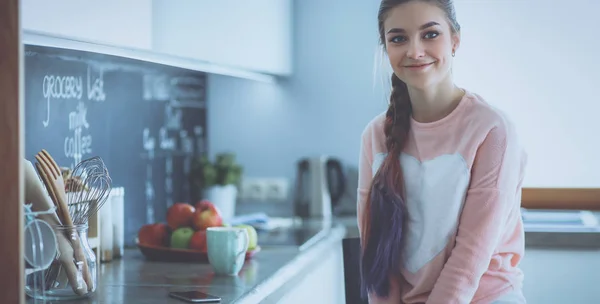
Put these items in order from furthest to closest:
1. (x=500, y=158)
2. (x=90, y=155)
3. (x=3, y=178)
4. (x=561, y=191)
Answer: (x=561, y=191) < (x=90, y=155) < (x=500, y=158) < (x=3, y=178)

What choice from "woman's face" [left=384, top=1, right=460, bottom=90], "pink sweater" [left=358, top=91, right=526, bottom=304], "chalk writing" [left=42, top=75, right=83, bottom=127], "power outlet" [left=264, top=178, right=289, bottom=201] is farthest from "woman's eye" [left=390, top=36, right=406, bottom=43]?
"power outlet" [left=264, top=178, right=289, bottom=201]

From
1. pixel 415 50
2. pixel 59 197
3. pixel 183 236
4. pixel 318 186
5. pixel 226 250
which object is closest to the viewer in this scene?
pixel 59 197

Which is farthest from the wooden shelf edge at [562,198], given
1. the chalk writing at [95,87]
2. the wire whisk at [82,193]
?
the wire whisk at [82,193]

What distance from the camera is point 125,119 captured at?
2291mm

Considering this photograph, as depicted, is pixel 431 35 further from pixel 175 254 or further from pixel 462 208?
pixel 175 254

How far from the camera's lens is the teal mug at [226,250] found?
1821mm

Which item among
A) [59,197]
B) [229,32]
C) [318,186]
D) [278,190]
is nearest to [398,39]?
[59,197]

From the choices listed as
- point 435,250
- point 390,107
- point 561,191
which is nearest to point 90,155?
point 390,107

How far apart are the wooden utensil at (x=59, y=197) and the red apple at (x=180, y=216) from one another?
0.64 meters

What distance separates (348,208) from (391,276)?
4.58 feet

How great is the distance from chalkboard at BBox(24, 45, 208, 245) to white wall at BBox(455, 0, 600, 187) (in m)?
1.02

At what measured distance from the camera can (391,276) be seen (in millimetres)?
1615

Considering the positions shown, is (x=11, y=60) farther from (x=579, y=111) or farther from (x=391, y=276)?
(x=579, y=111)

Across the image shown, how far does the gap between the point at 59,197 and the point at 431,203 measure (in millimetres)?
710
